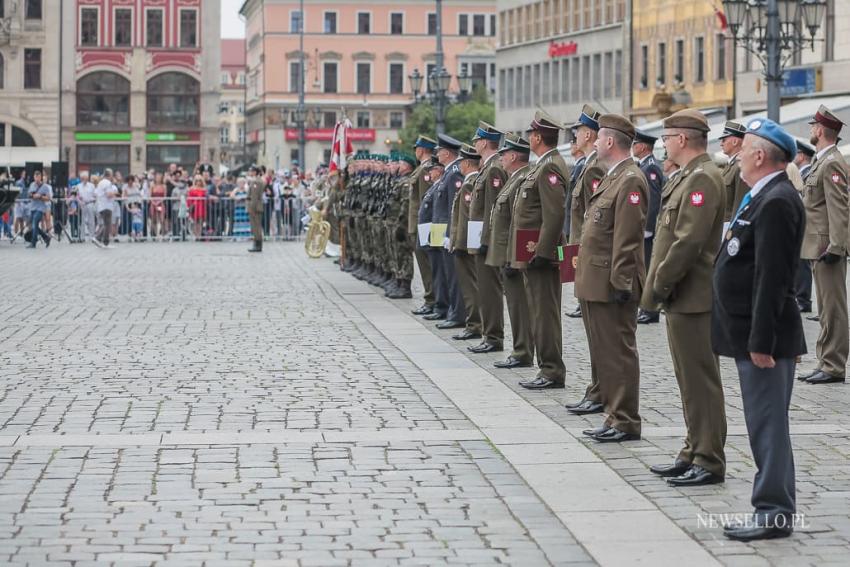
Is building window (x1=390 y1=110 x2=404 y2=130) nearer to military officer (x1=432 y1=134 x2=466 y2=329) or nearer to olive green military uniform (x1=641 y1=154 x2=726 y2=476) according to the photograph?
military officer (x1=432 y1=134 x2=466 y2=329)

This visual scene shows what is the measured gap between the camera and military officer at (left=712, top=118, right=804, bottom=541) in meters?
7.34

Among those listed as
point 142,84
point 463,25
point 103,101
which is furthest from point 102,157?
point 463,25

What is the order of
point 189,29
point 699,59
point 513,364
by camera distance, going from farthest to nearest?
point 189,29 → point 699,59 → point 513,364

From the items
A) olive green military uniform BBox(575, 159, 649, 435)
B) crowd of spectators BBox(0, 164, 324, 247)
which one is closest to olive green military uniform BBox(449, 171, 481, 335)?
olive green military uniform BBox(575, 159, 649, 435)

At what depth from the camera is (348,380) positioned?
13047 millimetres

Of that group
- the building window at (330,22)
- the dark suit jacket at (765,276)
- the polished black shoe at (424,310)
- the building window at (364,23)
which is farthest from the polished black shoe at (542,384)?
the building window at (330,22)

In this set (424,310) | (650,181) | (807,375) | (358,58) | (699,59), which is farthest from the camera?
(358,58)

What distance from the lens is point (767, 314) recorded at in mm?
7340

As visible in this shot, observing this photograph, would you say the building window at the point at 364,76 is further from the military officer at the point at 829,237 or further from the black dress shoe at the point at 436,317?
the military officer at the point at 829,237

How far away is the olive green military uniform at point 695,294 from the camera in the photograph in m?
8.68

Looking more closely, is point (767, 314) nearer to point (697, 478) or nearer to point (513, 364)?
point (697, 478)

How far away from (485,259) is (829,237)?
3049 millimetres

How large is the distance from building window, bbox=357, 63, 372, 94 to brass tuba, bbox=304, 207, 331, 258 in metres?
100

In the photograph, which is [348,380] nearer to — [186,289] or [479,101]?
[186,289]
